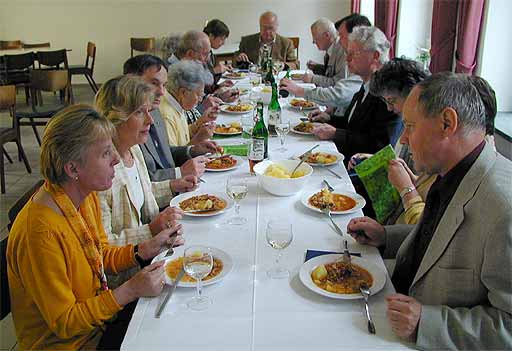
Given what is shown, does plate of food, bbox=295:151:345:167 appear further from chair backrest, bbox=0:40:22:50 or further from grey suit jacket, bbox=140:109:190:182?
chair backrest, bbox=0:40:22:50

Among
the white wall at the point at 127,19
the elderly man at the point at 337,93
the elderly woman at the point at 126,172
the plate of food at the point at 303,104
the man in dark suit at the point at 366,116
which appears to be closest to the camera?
the elderly woman at the point at 126,172

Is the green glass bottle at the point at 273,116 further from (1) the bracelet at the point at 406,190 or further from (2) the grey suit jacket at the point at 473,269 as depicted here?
(2) the grey suit jacket at the point at 473,269

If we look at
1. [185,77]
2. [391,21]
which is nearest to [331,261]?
[185,77]

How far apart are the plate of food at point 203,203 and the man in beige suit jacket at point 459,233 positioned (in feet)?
2.89

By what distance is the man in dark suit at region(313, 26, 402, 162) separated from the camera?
2.86 metres

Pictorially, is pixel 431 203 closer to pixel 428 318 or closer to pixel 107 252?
pixel 428 318

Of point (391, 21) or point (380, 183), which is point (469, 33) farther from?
point (391, 21)

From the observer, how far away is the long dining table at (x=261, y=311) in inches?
A: 48.4

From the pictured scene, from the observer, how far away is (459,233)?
50.2 inches

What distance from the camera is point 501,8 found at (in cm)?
346

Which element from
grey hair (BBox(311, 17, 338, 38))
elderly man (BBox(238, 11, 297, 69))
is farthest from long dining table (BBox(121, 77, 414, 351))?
elderly man (BBox(238, 11, 297, 69))

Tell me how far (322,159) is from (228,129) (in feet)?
2.93

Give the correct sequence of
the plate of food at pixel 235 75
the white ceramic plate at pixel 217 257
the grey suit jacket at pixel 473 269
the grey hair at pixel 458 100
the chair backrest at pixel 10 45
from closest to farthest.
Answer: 1. the grey suit jacket at pixel 473 269
2. the grey hair at pixel 458 100
3. the white ceramic plate at pixel 217 257
4. the plate of food at pixel 235 75
5. the chair backrest at pixel 10 45

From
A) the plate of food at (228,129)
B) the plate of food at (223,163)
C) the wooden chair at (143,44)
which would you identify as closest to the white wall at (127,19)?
the wooden chair at (143,44)
